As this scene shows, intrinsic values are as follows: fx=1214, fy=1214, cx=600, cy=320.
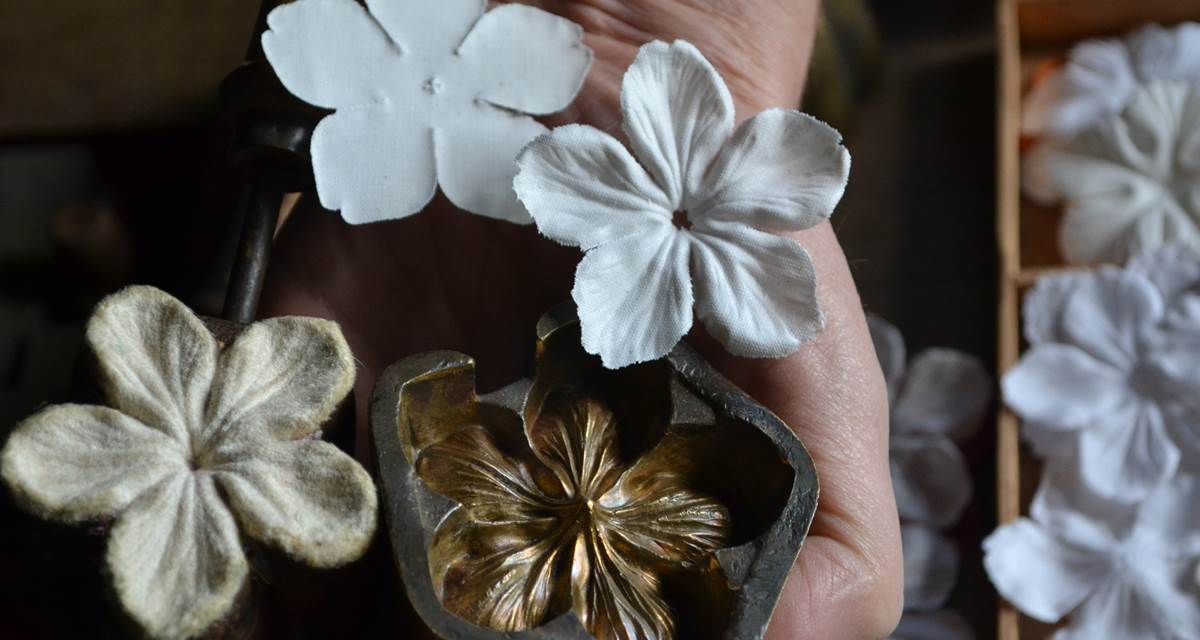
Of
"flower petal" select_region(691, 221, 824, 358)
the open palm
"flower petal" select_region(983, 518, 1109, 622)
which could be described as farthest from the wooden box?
"flower petal" select_region(691, 221, 824, 358)

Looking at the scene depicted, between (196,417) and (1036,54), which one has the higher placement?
(196,417)

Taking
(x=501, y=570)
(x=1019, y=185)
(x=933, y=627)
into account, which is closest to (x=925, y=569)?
(x=933, y=627)

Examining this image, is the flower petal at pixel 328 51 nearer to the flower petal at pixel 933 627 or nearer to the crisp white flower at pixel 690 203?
the crisp white flower at pixel 690 203

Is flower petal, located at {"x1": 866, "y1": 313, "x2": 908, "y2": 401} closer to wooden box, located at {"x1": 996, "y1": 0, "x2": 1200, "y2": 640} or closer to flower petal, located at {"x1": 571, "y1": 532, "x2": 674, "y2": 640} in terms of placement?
wooden box, located at {"x1": 996, "y1": 0, "x2": 1200, "y2": 640}

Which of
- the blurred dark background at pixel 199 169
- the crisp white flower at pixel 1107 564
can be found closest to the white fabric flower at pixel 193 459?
the blurred dark background at pixel 199 169

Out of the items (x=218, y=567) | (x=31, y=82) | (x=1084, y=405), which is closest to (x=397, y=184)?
(x=218, y=567)

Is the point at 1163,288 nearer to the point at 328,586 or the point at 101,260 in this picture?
the point at 328,586
